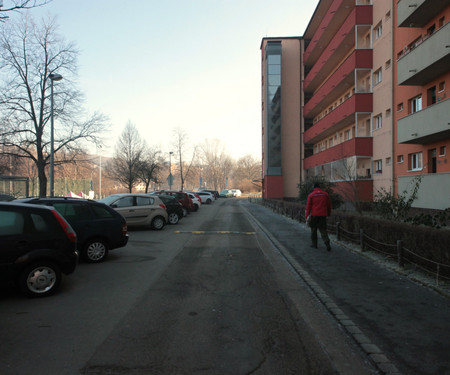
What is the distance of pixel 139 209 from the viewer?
15617 mm

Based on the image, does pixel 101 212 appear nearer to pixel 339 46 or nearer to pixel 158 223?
pixel 158 223

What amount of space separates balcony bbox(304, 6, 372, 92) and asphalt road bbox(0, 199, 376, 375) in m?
25.3

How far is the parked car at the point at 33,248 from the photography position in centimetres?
546

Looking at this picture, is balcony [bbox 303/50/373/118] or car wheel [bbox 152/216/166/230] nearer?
car wheel [bbox 152/216/166/230]

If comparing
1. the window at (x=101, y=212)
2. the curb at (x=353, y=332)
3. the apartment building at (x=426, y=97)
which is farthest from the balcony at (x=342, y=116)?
the window at (x=101, y=212)

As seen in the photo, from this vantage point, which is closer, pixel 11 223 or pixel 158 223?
pixel 11 223

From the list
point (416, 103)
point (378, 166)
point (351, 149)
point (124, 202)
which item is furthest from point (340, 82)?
point (124, 202)

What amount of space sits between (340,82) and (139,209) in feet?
71.4

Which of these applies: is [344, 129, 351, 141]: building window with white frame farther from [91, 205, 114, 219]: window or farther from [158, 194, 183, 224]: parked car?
Result: [91, 205, 114, 219]: window

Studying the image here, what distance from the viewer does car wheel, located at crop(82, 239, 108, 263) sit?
27.8 ft

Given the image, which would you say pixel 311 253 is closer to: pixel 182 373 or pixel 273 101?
pixel 182 373

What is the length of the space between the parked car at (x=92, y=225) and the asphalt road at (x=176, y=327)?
106cm

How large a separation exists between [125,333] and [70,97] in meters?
23.9

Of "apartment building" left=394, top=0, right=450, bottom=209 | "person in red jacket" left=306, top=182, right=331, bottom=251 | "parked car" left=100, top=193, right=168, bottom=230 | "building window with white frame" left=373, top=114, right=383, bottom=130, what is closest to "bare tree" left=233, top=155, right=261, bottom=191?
"building window with white frame" left=373, top=114, right=383, bottom=130
